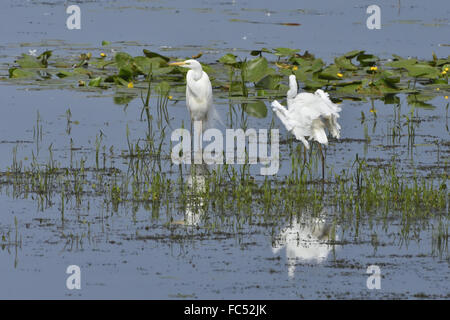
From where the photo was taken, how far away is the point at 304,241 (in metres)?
7.53

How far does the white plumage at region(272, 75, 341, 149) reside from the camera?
1002 cm

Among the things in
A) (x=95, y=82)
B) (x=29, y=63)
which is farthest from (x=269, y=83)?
(x=29, y=63)

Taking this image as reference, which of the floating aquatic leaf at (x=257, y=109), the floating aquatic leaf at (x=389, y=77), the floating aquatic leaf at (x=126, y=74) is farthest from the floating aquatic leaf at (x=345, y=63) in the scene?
the floating aquatic leaf at (x=126, y=74)

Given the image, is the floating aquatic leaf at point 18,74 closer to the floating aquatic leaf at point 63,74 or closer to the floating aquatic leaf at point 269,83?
the floating aquatic leaf at point 63,74

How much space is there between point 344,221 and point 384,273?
1328mm

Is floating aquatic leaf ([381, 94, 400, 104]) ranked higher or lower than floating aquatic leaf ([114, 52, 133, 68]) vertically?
A: lower

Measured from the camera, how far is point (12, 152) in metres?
10.6

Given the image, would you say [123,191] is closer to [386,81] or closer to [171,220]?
[171,220]

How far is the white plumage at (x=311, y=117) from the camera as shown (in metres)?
10.0

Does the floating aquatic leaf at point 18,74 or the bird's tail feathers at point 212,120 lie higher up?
the floating aquatic leaf at point 18,74

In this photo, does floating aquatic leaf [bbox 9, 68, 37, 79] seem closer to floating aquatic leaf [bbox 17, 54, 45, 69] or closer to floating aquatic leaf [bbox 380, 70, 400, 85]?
floating aquatic leaf [bbox 17, 54, 45, 69]

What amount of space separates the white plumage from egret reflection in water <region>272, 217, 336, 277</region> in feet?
6.70

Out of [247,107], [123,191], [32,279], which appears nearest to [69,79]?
[247,107]

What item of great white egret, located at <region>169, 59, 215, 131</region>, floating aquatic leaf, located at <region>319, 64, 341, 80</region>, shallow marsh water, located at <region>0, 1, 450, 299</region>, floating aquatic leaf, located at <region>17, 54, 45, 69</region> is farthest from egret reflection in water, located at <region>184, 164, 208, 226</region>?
floating aquatic leaf, located at <region>17, 54, 45, 69</region>
